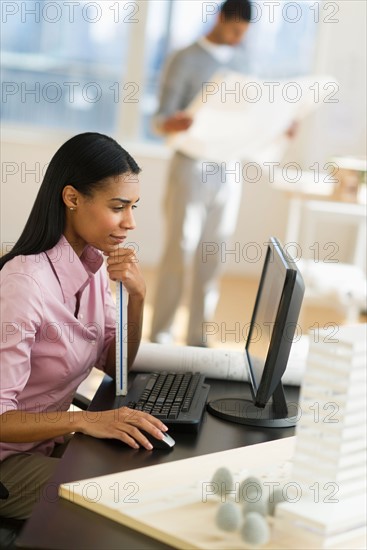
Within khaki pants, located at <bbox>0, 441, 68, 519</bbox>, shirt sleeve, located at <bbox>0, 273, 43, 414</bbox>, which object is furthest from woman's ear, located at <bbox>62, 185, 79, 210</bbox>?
khaki pants, located at <bbox>0, 441, 68, 519</bbox>

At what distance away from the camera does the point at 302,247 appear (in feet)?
16.9

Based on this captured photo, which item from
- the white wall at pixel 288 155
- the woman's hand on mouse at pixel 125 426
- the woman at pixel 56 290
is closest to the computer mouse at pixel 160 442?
the woman's hand on mouse at pixel 125 426

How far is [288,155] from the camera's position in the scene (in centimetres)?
594

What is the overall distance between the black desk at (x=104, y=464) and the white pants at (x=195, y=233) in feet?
6.76

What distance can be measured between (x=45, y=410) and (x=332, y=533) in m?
0.82

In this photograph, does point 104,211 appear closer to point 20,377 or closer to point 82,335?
point 82,335

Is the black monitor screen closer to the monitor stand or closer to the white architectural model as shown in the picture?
the monitor stand

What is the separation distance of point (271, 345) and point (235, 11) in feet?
8.61

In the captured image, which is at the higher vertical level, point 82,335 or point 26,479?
point 82,335

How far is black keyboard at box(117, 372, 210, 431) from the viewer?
1.60 metres

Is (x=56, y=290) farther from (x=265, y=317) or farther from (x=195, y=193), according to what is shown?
(x=195, y=193)

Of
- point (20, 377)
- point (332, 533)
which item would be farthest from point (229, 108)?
point (332, 533)

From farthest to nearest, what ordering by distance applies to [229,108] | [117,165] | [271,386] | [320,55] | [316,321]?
1. [320,55]
2. [316,321]
3. [229,108]
4. [117,165]
5. [271,386]

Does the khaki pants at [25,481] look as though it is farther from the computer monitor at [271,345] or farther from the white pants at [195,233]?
the white pants at [195,233]
